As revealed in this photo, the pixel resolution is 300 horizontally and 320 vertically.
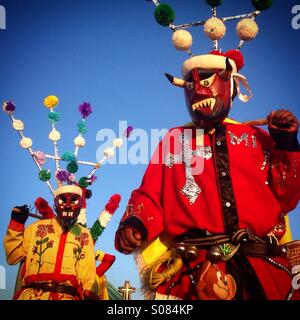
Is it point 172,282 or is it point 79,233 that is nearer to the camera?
point 172,282

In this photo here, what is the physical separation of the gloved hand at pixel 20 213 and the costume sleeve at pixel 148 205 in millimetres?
1084

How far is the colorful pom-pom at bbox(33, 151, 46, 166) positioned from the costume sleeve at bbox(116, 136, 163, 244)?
2220mm

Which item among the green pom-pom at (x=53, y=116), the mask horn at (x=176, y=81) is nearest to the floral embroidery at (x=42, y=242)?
the green pom-pom at (x=53, y=116)

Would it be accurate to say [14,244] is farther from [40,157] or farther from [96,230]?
[40,157]

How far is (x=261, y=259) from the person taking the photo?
3.13 metres

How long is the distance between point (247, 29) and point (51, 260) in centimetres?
233

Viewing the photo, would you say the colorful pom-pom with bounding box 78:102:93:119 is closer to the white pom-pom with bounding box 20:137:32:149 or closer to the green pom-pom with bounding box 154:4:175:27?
the white pom-pom with bounding box 20:137:32:149

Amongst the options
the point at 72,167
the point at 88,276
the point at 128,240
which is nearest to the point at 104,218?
the point at 72,167

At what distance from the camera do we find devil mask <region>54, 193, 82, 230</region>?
4355 mm

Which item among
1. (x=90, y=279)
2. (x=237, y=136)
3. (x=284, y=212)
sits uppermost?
(x=237, y=136)
